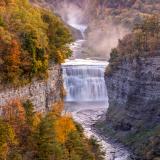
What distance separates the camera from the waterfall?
102438 mm

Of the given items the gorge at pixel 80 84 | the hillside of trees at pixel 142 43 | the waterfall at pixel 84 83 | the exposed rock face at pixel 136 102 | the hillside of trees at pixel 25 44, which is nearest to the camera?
the gorge at pixel 80 84

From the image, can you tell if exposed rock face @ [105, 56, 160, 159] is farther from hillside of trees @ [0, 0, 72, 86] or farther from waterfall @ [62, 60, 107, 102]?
hillside of trees @ [0, 0, 72, 86]

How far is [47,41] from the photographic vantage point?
46.7 m

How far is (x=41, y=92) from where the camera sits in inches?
1752

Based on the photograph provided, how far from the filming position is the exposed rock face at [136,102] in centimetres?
7944

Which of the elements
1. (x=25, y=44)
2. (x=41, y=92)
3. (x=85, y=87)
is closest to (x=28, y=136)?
(x=41, y=92)

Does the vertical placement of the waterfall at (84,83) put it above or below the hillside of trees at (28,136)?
above

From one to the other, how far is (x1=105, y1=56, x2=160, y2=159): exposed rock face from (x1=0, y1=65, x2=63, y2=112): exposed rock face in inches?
1152

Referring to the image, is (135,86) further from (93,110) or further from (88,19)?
(88,19)

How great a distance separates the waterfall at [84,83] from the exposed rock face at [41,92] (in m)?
52.8

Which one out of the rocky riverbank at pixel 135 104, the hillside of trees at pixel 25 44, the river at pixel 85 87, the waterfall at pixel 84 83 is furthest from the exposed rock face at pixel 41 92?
the waterfall at pixel 84 83

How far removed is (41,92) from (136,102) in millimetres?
39409

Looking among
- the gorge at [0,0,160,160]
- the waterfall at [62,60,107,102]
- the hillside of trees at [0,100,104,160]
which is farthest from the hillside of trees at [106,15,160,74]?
the hillside of trees at [0,100,104,160]

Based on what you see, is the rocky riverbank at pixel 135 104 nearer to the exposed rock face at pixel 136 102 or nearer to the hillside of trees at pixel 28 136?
the exposed rock face at pixel 136 102
